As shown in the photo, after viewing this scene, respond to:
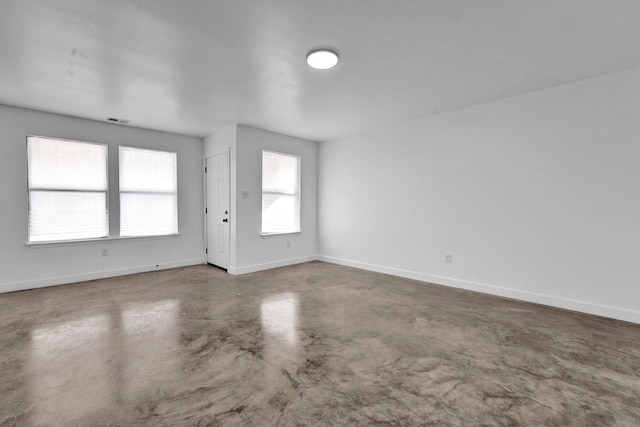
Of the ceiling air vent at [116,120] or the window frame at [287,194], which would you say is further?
the window frame at [287,194]

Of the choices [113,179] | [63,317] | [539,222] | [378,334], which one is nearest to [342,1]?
[378,334]

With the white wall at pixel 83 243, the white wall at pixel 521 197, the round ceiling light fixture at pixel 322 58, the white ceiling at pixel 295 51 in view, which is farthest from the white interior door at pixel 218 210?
the round ceiling light fixture at pixel 322 58

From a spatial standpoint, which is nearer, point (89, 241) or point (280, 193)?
point (89, 241)

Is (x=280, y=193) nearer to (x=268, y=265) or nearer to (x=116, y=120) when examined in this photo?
(x=268, y=265)

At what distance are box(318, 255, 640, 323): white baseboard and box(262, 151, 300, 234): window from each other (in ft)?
5.87

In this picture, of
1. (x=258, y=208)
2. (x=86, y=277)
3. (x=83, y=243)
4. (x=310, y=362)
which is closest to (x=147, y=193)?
(x=83, y=243)

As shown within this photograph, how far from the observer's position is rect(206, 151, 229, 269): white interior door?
5.14 meters

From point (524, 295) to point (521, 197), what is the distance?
122cm

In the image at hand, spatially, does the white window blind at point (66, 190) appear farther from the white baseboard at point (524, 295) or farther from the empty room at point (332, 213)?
the white baseboard at point (524, 295)

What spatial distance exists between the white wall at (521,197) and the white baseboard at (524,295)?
0.04 feet

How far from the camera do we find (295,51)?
2559 mm

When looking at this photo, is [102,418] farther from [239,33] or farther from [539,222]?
[539,222]

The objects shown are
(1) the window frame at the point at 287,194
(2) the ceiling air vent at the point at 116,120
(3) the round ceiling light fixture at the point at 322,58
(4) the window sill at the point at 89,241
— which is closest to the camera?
(3) the round ceiling light fixture at the point at 322,58

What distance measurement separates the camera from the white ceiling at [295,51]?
2.04 meters
